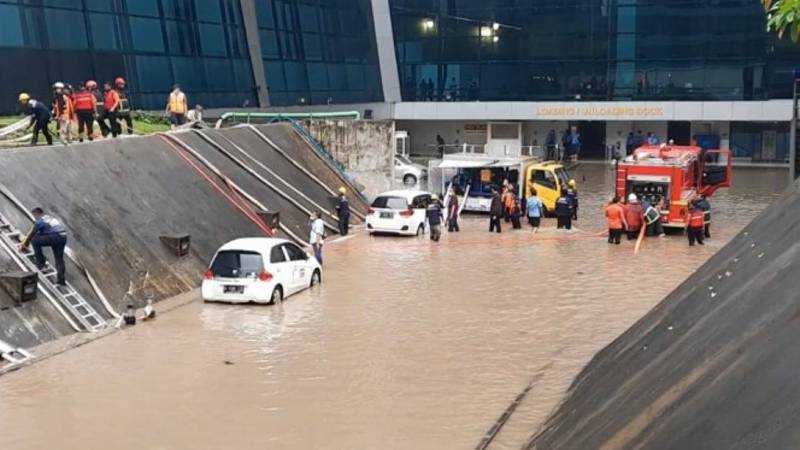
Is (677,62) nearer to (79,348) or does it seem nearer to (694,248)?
(694,248)

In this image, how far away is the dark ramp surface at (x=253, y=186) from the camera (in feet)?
82.7

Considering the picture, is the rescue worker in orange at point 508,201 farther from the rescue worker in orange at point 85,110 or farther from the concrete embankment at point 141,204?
the rescue worker in orange at point 85,110

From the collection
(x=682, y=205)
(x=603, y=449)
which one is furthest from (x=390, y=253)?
(x=603, y=449)

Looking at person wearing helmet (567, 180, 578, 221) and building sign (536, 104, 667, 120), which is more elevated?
building sign (536, 104, 667, 120)

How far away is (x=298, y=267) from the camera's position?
63.0 ft

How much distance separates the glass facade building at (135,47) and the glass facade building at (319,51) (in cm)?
222

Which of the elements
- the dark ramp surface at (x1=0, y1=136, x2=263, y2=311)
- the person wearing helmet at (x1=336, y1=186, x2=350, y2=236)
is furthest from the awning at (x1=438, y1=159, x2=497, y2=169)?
the dark ramp surface at (x1=0, y1=136, x2=263, y2=311)

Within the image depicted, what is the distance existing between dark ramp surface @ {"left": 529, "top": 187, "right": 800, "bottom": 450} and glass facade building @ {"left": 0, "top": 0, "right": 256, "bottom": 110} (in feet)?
85.1

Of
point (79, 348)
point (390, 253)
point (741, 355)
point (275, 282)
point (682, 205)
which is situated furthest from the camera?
point (682, 205)

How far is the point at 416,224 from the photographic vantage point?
28.2m

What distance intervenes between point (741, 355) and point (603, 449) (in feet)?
4.62

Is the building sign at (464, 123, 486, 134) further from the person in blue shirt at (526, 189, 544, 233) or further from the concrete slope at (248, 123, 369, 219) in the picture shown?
the person in blue shirt at (526, 189, 544, 233)

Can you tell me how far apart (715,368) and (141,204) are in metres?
16.1

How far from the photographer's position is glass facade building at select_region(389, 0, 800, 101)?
49.7m
